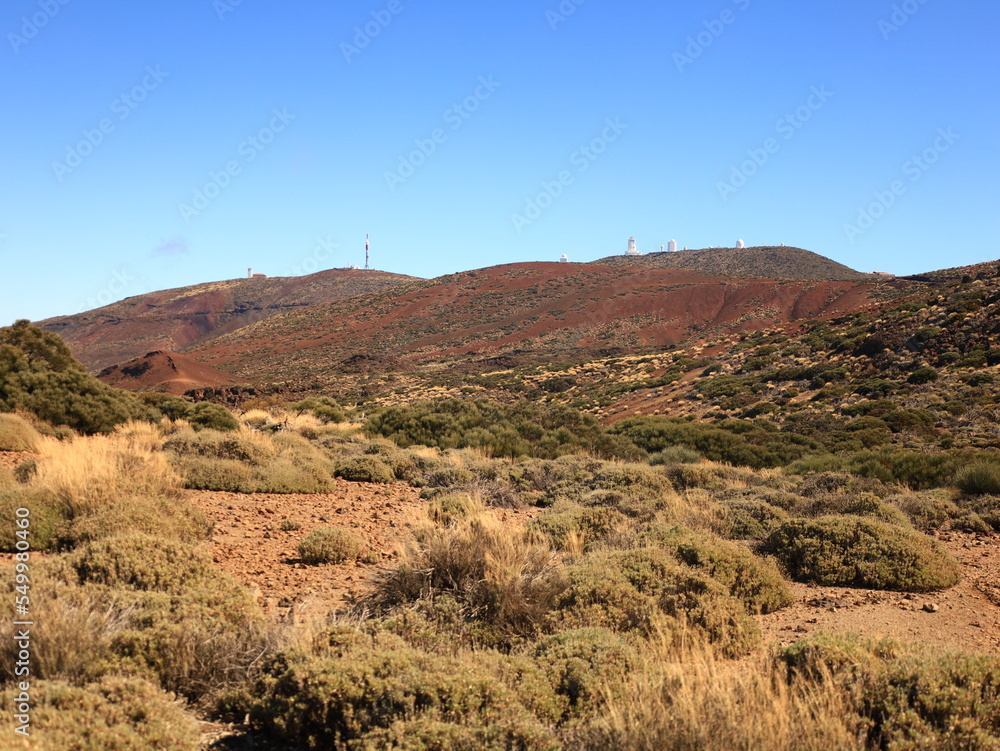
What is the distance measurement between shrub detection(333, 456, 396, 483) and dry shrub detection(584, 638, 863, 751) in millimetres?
8522

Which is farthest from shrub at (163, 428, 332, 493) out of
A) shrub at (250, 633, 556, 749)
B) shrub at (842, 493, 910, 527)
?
shrub at (842, 493, 910, 527)

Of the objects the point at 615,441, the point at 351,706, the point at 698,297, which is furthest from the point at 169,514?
the point at 698,297

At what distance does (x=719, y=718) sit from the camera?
3.03 m

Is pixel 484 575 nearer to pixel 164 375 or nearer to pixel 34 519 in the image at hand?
pixel 34 519

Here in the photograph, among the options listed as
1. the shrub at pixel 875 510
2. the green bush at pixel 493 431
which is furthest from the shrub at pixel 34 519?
the green bush at pixel 493 431

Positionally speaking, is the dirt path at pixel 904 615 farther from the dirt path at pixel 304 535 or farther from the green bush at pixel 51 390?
the green bush at pixel 51 390

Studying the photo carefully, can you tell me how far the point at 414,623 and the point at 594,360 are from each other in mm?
50093

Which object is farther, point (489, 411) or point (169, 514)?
point (489, 411)

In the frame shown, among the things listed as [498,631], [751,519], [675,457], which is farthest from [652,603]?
[675,457]

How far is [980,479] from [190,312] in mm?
118878

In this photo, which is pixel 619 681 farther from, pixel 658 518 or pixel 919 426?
pixel 919 426

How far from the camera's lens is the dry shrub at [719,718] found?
2.90 meters

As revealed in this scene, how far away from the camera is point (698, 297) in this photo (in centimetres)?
7400

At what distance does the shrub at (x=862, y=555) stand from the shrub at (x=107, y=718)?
5921mm
